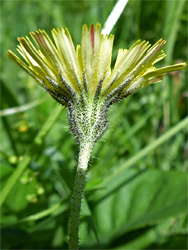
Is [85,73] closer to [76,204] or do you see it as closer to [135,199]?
[76,204]

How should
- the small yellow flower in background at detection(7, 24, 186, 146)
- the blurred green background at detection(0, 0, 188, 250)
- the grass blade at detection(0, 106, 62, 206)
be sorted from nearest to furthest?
the small yellow flower in background at detection(7, 24, 186, 146) < the grass blade at detection(0, 106, 62, 206) < the blurred green background at detection(0, 0, 188, 250)

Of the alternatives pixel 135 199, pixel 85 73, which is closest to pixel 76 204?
pixel 85 73

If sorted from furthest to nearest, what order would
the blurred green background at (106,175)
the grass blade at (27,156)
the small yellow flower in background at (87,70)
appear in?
1. the blurred green background at (106,175)
2. the grass blade at (27,156)
3. the small yellow flower in background at (87,70)

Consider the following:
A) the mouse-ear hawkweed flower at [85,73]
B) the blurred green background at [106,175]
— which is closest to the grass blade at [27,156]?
the blurred green background at [106,175]

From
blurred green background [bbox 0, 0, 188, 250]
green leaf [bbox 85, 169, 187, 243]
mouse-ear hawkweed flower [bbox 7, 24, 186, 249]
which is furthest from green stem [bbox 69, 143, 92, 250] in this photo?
green leaf [bbox 85, 169, 187, 243]

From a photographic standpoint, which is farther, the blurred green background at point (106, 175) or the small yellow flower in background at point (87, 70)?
the blurred green background at point (106, 175)

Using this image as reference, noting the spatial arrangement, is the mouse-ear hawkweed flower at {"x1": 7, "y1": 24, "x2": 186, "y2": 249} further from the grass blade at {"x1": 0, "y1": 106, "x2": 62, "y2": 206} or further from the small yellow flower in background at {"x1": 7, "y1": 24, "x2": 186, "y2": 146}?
the grass blade at {"x1": 0, "y1": 106, "x2": 62, "y2": 206}

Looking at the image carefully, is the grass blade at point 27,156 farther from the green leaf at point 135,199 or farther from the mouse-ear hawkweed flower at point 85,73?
the green leaf at point 135,199

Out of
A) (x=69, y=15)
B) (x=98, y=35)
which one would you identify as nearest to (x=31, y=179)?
(x=98, y=35)
